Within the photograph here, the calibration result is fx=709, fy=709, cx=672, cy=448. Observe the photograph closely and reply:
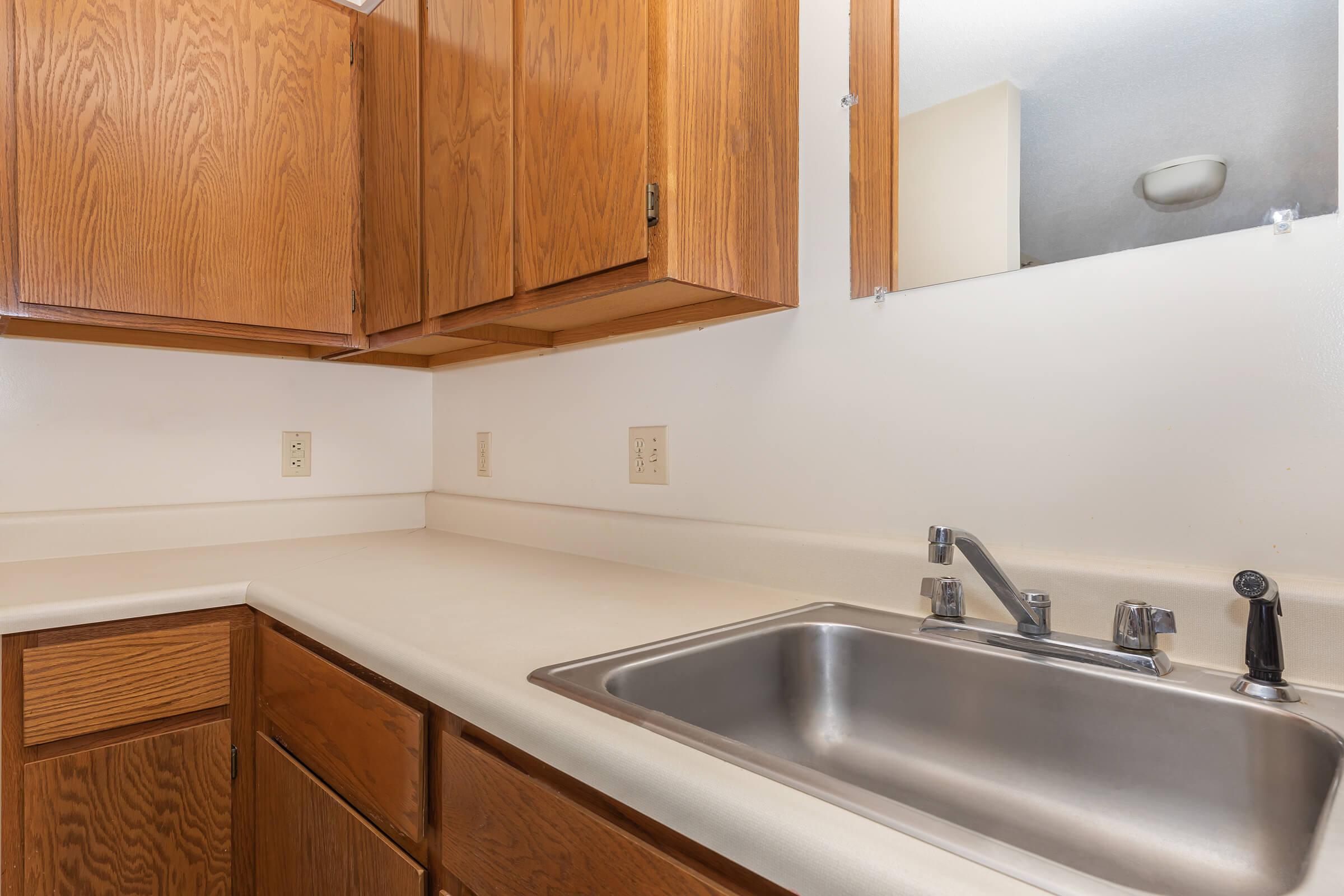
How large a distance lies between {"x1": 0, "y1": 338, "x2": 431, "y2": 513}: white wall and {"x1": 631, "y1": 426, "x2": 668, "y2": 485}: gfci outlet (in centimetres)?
90

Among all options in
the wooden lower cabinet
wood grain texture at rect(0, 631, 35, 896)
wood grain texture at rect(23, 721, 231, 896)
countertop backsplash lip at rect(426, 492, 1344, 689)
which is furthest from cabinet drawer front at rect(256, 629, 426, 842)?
countertop backsplash lip at rect(426, 492, 1344, 689)

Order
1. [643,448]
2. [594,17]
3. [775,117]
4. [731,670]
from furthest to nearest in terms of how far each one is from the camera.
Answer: [643,448]
[775,117]
[594,17]
[731,670]

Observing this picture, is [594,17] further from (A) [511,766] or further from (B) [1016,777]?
(B) [1016,777]

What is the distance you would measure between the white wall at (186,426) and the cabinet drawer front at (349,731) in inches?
27.3

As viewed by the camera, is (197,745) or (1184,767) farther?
(197,745)

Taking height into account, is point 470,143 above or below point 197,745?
above

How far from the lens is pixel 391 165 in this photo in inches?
57.6

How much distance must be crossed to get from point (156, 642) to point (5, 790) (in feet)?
0.83

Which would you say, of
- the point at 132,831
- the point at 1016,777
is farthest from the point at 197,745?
the point at 1016,777

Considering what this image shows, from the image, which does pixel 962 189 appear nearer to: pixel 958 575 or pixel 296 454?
pixel 958 575

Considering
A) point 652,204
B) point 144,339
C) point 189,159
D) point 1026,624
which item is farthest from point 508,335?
point 1026,624

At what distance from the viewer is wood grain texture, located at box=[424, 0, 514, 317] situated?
1.16 meters

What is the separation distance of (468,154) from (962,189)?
814mm

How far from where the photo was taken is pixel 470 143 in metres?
1.23
